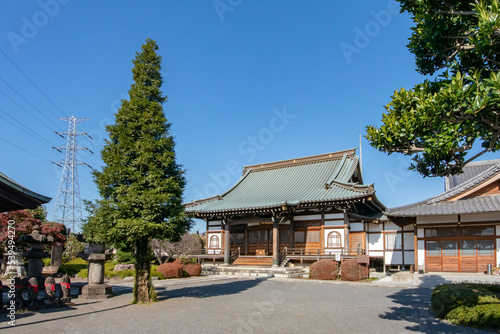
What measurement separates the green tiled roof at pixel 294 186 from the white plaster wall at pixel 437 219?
10.6 feet

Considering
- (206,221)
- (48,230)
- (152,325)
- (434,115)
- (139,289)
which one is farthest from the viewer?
(206,221)

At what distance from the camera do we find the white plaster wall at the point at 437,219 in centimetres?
1970

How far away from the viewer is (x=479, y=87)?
211 inches

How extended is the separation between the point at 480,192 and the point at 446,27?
55.5ft

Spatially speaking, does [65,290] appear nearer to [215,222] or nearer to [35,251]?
[35,251]

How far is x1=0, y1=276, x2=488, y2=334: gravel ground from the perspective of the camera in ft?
27.2

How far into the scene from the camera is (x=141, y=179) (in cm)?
1165

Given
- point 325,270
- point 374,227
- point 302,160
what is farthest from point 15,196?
point 302,160

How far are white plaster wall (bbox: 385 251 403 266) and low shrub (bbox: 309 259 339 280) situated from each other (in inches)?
240

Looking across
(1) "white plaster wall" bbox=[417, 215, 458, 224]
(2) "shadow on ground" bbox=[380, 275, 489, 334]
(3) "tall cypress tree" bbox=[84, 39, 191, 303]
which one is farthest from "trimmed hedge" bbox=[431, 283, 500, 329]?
(1) "white plaster wall" bbox=[417, 215, 458, 224]

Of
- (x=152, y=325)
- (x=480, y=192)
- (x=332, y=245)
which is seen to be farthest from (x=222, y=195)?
(x=152, y=325)

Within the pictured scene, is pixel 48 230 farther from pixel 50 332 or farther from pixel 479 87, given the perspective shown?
pixel 479 87

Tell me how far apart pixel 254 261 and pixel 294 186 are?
6881 mm

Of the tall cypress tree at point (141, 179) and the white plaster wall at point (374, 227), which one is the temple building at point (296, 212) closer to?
the white plaster wall at point (374, 227)
